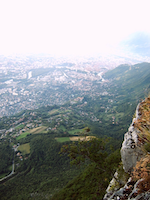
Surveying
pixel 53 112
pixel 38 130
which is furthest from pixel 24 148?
pixel 53 112

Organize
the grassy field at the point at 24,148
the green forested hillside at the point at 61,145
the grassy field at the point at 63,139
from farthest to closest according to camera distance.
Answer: the grassy field at the point at 63,139 < the grassy field at the point at 24,148 < the green forested hillside at the point at 61,145

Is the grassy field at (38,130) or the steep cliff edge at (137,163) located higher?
the steep cliff edge at (137,163)

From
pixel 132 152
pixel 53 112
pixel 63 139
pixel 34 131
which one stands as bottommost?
pixel 63 139

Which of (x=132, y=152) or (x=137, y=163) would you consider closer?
(x=137, y=163)

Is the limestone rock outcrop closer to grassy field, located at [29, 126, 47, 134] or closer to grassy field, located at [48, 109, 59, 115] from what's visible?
grassy field, located at [29, 126, 47, 134]

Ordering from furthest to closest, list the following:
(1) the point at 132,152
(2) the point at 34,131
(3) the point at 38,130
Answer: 1. (3) the point at 38,130
2. (2) the point at 34,131
3. (1) the point at 132,152

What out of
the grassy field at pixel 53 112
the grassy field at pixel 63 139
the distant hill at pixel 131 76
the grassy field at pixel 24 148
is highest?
the distant hill at pixel 131 76

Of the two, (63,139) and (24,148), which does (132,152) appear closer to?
(63,139)

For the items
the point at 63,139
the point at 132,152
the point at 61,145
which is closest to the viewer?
the point at 132,152

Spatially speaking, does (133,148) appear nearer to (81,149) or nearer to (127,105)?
(81,149)

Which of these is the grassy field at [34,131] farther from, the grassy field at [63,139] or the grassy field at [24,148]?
the grassy field at [63,139]

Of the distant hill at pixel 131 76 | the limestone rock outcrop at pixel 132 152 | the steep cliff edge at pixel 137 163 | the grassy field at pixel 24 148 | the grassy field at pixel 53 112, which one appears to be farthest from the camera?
the distant hill at pixel 131 76

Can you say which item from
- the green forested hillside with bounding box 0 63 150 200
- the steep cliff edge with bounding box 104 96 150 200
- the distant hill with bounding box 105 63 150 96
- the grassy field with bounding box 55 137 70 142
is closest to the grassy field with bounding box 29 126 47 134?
the green forested hillside with bounding box 0 63 150 200

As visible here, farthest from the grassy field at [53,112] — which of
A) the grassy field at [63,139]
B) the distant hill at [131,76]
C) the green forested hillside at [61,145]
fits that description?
the distant hill at [131,76]
